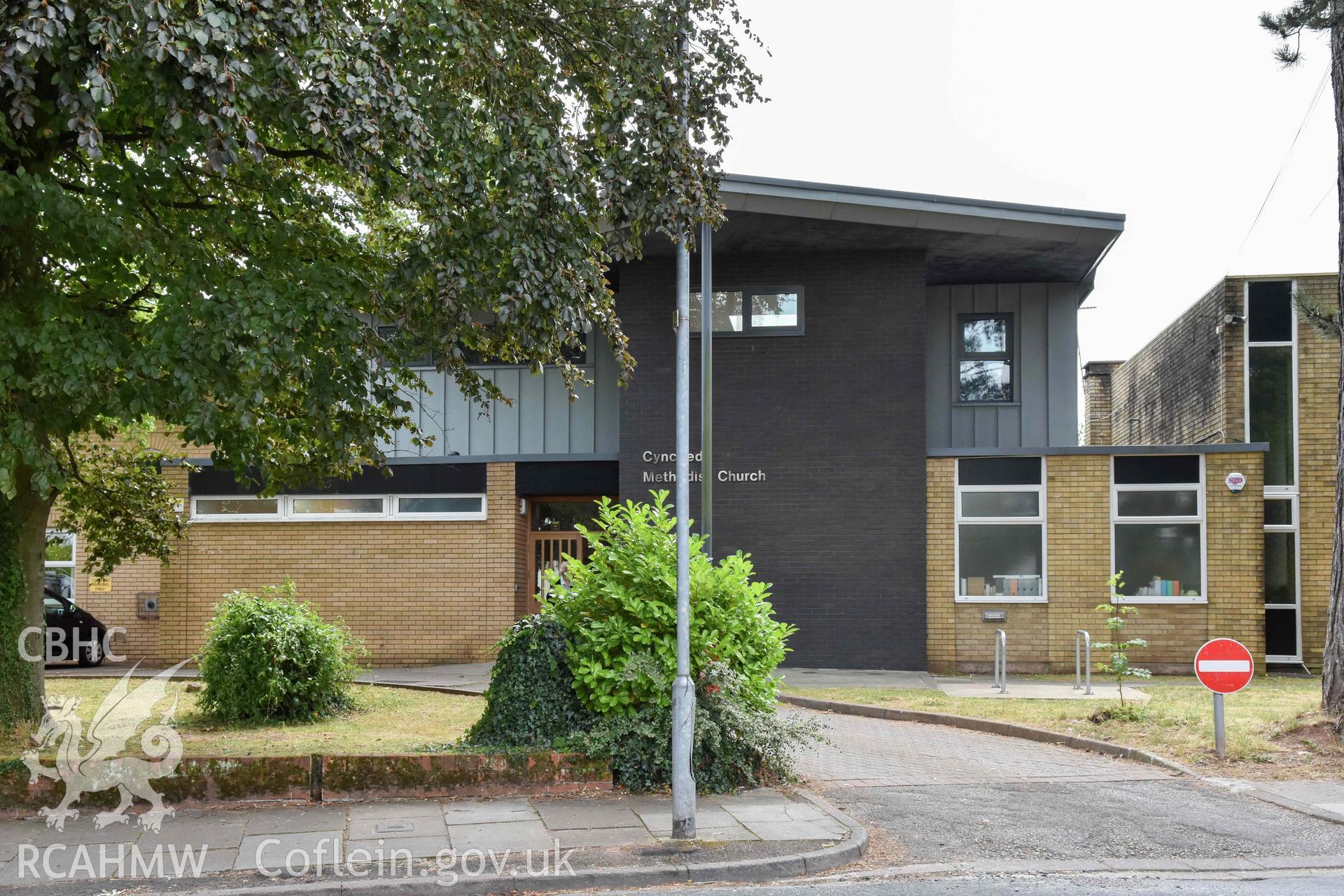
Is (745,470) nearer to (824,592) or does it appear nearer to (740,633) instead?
(824,592)

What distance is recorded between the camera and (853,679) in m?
18.0

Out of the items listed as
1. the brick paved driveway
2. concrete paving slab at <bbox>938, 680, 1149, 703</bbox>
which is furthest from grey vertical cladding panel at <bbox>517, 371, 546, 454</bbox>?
the brick paved driveway

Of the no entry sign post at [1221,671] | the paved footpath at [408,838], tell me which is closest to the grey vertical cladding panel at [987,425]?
the no entry sign post at [1221,671]

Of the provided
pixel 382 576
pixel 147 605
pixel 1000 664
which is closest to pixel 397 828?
pixel 1000 664

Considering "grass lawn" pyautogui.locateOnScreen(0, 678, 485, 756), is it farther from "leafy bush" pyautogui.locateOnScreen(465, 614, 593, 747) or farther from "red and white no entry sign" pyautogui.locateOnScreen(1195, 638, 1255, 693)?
"red and white no entry sign" pyautogui.locateOnScreen(1195, 638, 1255, 693)

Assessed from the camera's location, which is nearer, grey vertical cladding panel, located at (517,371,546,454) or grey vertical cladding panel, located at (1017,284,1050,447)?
grey vertical cladding panel, located at (1017,284,1050,447)

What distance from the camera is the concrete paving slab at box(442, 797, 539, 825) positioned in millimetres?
8328

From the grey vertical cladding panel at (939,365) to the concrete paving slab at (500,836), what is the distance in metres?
14.7

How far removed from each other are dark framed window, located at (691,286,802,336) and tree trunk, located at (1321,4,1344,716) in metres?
9.06

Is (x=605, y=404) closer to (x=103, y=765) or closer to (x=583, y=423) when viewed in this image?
(x=583, y=423)

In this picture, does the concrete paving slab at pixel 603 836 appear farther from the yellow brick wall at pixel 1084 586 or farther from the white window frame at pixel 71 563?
the white window frame at pixel 71 563

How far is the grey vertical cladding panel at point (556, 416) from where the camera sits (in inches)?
846

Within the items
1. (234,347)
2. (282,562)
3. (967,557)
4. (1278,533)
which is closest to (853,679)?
(967,557)

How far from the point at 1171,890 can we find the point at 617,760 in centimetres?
409
